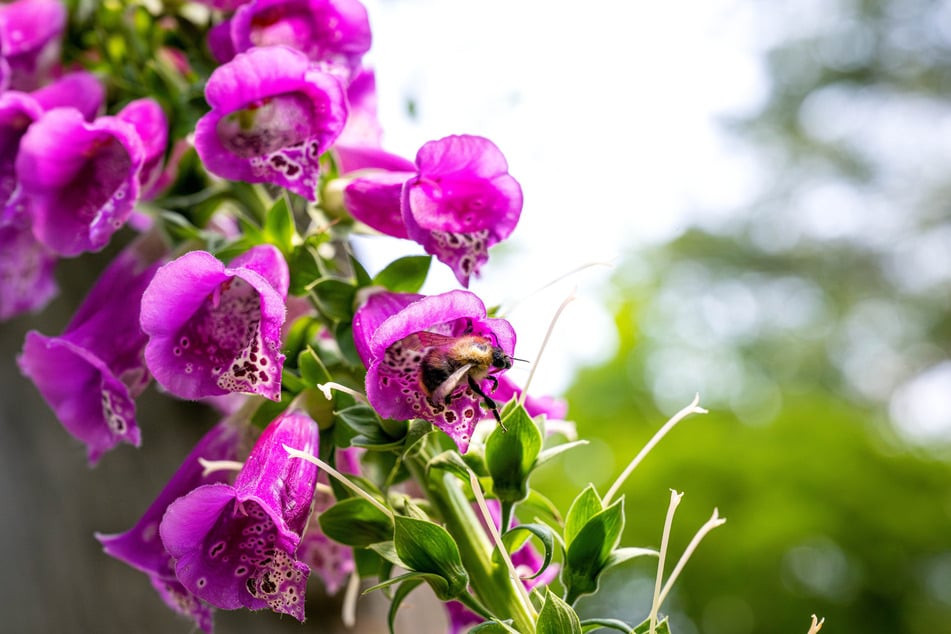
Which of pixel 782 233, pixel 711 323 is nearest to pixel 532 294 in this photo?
pixel 711 323

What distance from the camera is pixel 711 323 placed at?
4.35m

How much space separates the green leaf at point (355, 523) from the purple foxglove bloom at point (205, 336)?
61 millimetres

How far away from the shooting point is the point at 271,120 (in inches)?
20.2

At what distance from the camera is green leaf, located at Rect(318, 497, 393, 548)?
430 mm

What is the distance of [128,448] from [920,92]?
528 cm

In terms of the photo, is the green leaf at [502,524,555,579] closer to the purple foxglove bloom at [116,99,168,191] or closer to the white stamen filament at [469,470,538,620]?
the white stamen filament at [469,470,538,620]

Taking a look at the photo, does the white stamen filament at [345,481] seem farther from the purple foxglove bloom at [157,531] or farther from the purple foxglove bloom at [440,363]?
the purple foxglove bloom at [157,531]

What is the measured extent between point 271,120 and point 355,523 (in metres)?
0.23

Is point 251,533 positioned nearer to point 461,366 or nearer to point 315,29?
point 461,366

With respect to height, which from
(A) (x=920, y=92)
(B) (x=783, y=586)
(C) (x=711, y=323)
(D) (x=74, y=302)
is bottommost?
(C) (x=711, y=323)

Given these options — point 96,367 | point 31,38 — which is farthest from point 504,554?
point 31,38

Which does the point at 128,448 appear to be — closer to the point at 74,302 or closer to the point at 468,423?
the point at 74,302

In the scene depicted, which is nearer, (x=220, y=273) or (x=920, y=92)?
(x=220, y=273)

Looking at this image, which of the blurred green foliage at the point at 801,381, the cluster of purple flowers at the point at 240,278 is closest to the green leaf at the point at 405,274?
the cluster of purple flowers at the point at 240,278
